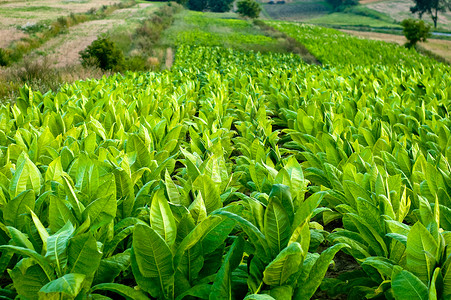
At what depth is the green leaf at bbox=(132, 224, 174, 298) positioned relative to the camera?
1.42 meters

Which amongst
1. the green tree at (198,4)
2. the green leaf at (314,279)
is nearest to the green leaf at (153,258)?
the green leaf at (314,279)

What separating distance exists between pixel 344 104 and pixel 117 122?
2.90m

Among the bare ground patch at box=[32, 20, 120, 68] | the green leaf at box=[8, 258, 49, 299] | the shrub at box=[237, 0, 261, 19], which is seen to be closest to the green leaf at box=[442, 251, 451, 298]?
the green leaf at box=[8, 258, 49, 299]

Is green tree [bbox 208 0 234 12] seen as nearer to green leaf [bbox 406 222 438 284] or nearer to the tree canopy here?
the tree canopy

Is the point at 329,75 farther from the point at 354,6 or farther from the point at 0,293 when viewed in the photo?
the point at 354,6

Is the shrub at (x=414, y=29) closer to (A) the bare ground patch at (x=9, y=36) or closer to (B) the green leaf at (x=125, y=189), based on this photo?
(A) the bare ground patch at (x=9, y=36)

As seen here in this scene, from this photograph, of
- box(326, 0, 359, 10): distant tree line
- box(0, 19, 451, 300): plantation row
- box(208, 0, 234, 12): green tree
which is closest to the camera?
box(0, 19, 451, 300): plantation row

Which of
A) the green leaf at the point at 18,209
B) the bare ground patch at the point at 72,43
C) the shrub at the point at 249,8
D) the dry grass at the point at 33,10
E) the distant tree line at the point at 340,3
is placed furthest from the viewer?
the distant tree line at the point at 340,3

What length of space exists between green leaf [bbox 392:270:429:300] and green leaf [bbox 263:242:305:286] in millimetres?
372

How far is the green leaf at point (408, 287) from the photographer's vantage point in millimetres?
1326

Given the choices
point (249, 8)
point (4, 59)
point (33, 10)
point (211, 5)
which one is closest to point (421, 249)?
point (4, 59)

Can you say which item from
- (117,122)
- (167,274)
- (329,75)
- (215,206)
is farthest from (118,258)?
(329,75)

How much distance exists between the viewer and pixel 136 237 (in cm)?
141

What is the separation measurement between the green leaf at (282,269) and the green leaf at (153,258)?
16.2 inches
